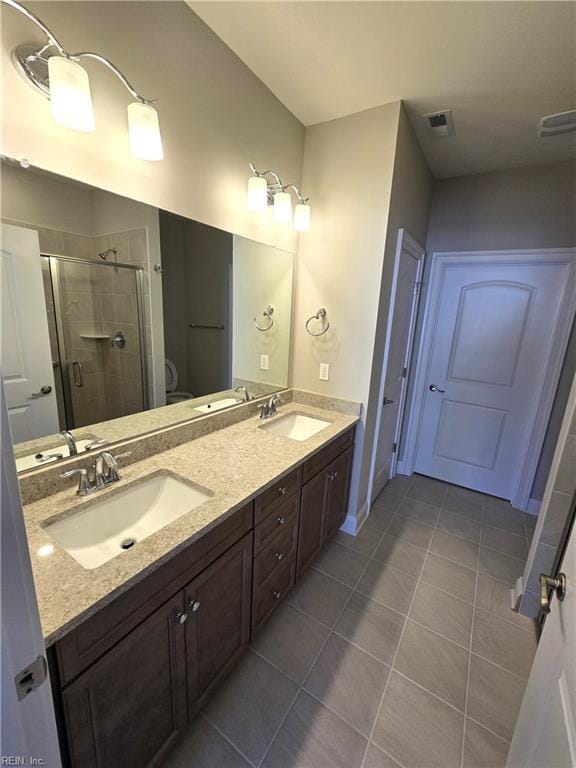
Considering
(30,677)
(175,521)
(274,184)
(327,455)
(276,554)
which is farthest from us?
(274,184)

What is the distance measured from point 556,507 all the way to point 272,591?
4.79 ft

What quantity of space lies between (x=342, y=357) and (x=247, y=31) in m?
1.69

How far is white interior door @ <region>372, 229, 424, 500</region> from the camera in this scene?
226 centimetres

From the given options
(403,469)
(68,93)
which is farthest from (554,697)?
(403,469)

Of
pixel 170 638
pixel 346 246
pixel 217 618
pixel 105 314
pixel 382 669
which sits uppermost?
pixel 346 246

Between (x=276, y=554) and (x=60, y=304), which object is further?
(x=276, y=554)

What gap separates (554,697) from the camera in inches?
28.3

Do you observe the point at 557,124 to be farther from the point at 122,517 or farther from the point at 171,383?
the point at 122,517

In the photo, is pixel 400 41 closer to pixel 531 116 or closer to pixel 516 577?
pixel 531 116

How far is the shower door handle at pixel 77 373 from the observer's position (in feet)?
3.96

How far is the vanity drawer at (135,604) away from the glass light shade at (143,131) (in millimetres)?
1371

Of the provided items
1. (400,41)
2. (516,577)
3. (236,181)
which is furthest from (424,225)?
(516,577)

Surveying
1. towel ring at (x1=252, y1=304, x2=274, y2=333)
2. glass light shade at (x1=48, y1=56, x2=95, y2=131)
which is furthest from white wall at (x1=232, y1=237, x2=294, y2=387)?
glass light shade at (x1=48, y1=56, x2=95, y2=131)

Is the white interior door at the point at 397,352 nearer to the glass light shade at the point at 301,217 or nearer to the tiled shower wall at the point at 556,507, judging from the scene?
the glass light shade at the point at 301,217
